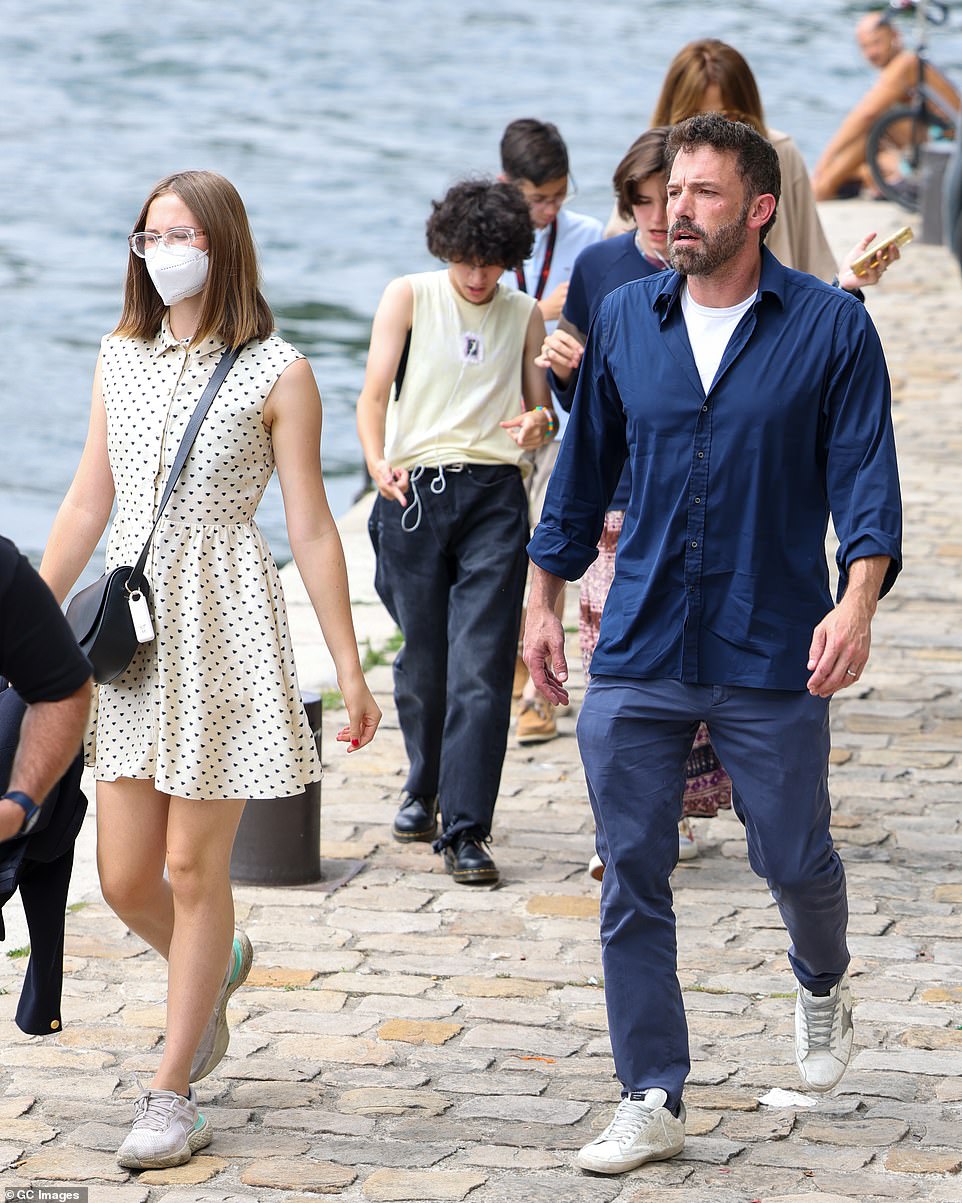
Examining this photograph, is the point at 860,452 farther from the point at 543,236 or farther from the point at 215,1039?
the point at 543,236

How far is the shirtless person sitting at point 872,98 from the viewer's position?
21.6 m

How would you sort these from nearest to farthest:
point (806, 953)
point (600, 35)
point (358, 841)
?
point (806, 953)
point (358, 841)
point (600, 35)

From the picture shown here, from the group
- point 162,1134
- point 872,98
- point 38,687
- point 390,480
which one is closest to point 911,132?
point 872,98

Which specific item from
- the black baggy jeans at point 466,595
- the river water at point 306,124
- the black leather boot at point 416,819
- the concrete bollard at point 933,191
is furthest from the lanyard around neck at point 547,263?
the concrete bollard at point 933,191

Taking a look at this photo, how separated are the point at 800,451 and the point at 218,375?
1.26 m

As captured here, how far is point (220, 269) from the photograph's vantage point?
4.48 metres

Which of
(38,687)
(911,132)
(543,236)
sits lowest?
(38,687)

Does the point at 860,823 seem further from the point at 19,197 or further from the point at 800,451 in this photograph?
the point at 19,197

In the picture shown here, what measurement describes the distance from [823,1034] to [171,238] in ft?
7.54

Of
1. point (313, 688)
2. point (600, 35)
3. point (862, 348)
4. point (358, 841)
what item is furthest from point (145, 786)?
point (600, 35)

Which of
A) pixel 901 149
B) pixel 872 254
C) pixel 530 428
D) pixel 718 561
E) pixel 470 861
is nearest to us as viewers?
pixel 718 561

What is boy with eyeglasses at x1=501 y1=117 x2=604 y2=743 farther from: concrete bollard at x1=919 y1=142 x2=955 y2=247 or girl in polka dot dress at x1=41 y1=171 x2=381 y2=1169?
concrete bollard at x1=919 y1=142 x2=955 y2=247

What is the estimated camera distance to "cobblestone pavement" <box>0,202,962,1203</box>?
4.39 meters

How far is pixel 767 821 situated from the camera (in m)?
4.40
